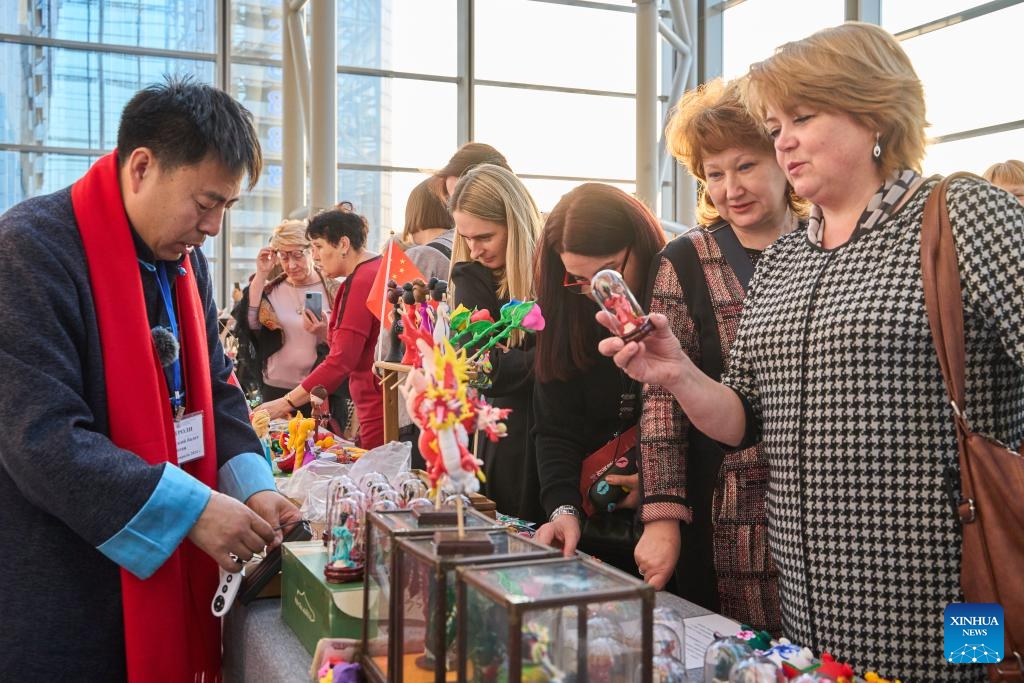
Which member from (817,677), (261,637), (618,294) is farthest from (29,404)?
(817,677)

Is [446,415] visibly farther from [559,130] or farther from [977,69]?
[559,130]

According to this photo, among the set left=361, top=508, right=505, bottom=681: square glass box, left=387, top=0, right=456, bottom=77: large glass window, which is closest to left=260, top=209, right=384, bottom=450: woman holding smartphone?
left=361, top=508, right=505, bottom=681: square glass box

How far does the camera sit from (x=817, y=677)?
42.2 inches

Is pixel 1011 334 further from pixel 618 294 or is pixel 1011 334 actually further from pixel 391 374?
pixel 391 374

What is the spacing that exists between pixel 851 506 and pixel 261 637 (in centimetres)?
98

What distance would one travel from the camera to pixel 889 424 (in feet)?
3.92

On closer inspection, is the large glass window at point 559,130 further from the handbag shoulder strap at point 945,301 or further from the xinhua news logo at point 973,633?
the xinhua news logo at point 973,633

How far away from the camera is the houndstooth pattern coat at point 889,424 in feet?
3.72

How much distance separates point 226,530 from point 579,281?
2.82 ft

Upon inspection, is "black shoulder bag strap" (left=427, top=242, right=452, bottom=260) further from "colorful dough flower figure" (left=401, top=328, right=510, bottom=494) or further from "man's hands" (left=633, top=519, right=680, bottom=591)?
"colorful dough flower figure" (left=401, top=328, right=510, bottom=494)

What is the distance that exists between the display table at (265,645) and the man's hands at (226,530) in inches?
6.1

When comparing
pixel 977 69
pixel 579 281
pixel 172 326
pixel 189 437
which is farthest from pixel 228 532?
pixel 977 69

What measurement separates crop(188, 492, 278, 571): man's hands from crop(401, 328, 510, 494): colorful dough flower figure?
0.48 meters

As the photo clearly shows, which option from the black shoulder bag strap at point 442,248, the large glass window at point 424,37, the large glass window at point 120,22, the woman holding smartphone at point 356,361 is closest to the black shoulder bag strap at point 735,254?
the black shoulder bag strap at point 442,248
